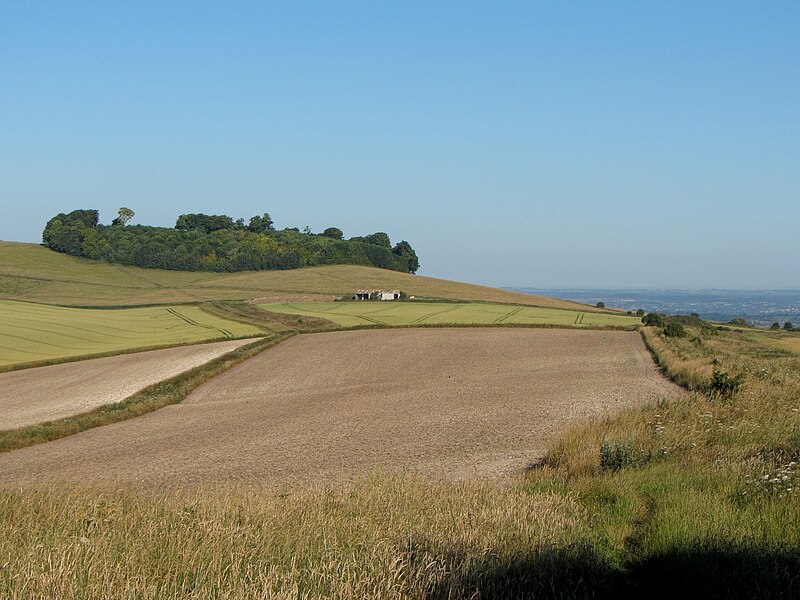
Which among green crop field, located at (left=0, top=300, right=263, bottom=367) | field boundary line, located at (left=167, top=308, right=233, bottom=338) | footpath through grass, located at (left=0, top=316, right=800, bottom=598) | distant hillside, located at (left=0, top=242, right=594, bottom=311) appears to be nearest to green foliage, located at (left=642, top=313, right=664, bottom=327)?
distant hillside, located at (left=0, top=242, right=594, bottom=311)

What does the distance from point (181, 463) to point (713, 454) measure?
35.4 ft

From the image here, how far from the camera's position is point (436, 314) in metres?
63.8

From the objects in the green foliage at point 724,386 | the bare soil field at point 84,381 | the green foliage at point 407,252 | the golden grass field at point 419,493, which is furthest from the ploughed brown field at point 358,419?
the green foliage at point 407,252

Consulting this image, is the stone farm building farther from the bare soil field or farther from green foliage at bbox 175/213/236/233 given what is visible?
green foliage at bbox 175/213/236/233

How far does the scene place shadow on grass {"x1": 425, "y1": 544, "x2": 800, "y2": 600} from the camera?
17.5 ft

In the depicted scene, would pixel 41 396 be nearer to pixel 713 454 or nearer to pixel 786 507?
pixel 713 454

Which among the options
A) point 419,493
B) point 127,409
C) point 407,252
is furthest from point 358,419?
point 407,252

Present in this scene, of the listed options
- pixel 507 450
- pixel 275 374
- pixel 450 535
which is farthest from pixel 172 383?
pixel 450 535

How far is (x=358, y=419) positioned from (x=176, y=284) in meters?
90.7

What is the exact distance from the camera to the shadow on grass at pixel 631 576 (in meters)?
5.35

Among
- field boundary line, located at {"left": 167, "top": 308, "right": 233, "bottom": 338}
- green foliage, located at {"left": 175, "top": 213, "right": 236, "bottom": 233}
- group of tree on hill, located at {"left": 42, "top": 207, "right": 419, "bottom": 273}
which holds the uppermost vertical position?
green foliage, located at {"left": 175, "top": 213, "right": 236, "bottom": 233}

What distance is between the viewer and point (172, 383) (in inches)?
1215

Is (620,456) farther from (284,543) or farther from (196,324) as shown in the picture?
(196,324)

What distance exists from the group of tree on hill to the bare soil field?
77719 mm
